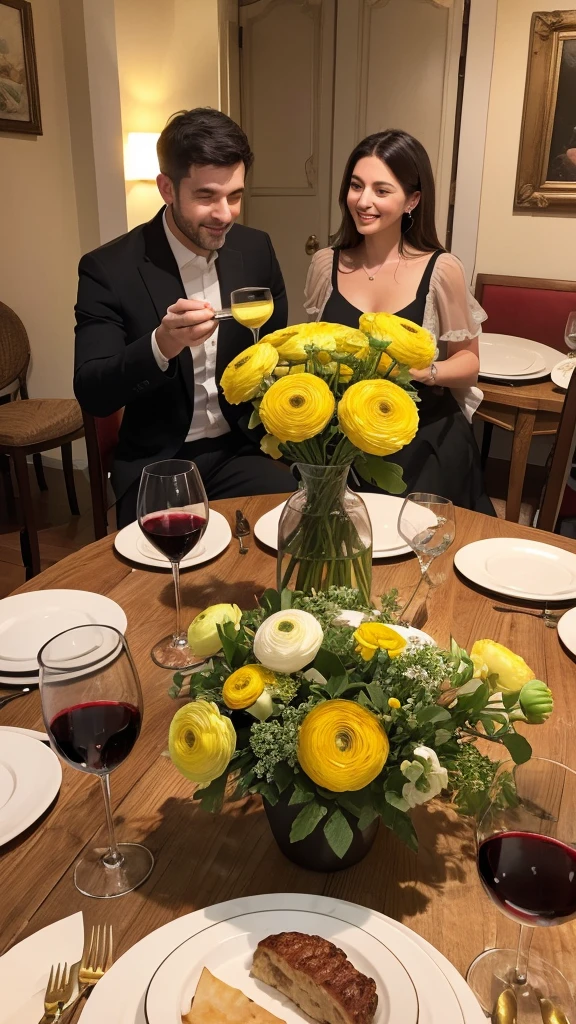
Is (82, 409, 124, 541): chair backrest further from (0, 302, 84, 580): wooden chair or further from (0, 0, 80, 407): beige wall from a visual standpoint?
(0, 0, 80, 407): beige wall

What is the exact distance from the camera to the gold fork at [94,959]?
2.00 ft

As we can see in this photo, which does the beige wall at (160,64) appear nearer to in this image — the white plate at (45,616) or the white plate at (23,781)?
the white plate at (45,616)

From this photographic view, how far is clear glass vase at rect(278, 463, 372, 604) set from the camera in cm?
96

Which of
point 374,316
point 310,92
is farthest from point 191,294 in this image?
point 310,92

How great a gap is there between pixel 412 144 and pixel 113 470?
1386 mm

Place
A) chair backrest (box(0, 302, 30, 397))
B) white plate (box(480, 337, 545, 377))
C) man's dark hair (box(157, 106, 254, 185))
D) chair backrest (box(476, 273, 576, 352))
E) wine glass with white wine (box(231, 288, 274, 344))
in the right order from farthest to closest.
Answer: chair backrest (box(476, 273, 576, 352)) → chair backrest (box(0, 302, 30, 397)) → white plate (box(480, 337, 545, 377)) → man's dark hair (box(157, 106, 254, 185)) → wine glass with white wine (box(231, 288, 274, 344))

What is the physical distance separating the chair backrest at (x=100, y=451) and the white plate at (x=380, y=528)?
34.4 inches

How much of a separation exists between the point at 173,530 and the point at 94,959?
0.58 m

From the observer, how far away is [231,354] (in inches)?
83.8

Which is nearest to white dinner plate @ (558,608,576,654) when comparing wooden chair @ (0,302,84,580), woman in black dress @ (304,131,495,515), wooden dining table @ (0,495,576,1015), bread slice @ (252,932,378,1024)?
wooden dining table @ (0,495,576,1015)

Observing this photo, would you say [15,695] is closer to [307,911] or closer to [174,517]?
[174,517]

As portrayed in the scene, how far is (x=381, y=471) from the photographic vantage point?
0.94 metres

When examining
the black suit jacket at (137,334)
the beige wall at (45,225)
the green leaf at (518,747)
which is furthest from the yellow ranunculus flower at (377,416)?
the beige wall at (45,225)

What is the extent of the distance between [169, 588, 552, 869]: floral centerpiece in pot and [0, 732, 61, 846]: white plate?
0.22 metres
